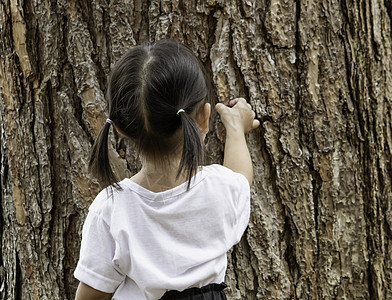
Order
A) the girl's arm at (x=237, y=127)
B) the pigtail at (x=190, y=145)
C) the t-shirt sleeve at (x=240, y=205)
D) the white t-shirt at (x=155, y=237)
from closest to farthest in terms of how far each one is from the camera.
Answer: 1. the pigtail at (x=190, y=145)
2. the white t-shirt at (x=155, y=237)
3. the t-shirt sleeve at (x=240, y=205)
4. the girl's arm at (x=237, y=127)

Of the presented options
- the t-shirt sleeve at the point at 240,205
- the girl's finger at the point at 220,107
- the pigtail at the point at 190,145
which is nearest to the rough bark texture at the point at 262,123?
the girl's finger at the point at 220,107

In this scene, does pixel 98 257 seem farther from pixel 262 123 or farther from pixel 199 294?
pixel 262 123

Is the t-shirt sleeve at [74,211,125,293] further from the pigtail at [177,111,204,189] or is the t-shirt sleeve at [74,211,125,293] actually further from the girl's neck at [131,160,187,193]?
the pigtail at [177,111,204,189]

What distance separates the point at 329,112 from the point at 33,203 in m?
1.29

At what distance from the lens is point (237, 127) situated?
83.0 inches

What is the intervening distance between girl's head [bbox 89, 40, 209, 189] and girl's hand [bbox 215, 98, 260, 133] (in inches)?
11.6

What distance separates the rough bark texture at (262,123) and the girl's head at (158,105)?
0.38 metres

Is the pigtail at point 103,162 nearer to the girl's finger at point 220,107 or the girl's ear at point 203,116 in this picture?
the girl's ear at point 203,116

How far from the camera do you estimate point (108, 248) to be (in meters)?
1.79

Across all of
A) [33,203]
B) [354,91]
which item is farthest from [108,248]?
[354,91]

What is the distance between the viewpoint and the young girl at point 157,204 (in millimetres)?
1703

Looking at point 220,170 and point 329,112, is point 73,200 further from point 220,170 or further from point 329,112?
point 329,112

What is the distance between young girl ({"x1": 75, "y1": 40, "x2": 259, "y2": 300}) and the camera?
1703 millimetres

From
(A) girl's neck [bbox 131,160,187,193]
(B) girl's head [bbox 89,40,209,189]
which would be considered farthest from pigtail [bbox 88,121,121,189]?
(A) girl's neck [bbox 131,160,187,193]
